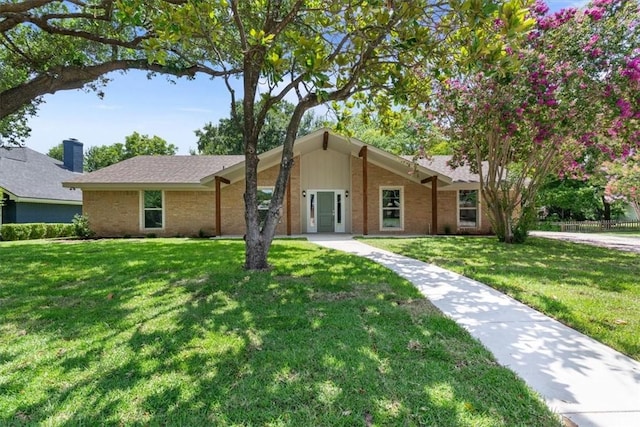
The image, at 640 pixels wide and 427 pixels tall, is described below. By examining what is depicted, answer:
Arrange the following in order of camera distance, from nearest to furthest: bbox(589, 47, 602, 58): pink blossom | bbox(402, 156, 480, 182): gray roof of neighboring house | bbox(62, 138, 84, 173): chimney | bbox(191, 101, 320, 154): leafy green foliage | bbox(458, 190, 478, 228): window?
bbox(589, 47, 602, 58): pink blossom < bbox(402, 156, 480, 182): gray roof of neighboring house < bbox(458, 190, 478, 228): window < bbox(62, 138, 84, 173): chimney < bbox(191, 101, 320, 154): leafy green foliage

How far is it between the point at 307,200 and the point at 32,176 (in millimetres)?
17265

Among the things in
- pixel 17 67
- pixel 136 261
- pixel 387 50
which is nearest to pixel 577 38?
pixel 387 50

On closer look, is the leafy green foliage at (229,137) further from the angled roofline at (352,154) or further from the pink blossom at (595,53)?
the pink blossom at (595,53)

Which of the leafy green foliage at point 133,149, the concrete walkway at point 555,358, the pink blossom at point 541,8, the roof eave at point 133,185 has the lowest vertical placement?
the concrete walkway at point 555,358

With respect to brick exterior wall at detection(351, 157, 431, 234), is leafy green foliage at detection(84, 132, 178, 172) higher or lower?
higher

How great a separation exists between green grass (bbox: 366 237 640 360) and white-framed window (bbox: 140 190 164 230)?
38.1ft

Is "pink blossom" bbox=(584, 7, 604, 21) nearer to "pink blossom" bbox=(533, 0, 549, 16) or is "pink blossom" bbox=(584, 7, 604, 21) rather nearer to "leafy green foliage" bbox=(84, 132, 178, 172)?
"pink blossom" bbox=(533, 0, 549, 16)

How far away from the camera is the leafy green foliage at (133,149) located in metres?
37.4

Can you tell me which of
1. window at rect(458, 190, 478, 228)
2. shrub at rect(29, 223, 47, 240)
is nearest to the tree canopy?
shrub at rect(29, 223, 47, 240)

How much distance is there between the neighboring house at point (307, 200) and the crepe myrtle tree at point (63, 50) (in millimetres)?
5139

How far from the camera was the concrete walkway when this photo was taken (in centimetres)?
246

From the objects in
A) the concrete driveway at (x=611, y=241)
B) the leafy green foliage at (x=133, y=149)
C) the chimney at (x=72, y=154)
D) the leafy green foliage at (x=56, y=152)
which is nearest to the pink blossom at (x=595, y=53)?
the concrete driveway at (x=611, y=241)

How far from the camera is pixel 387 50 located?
640 centimetres

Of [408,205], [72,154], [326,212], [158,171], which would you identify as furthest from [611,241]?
[72,154]
